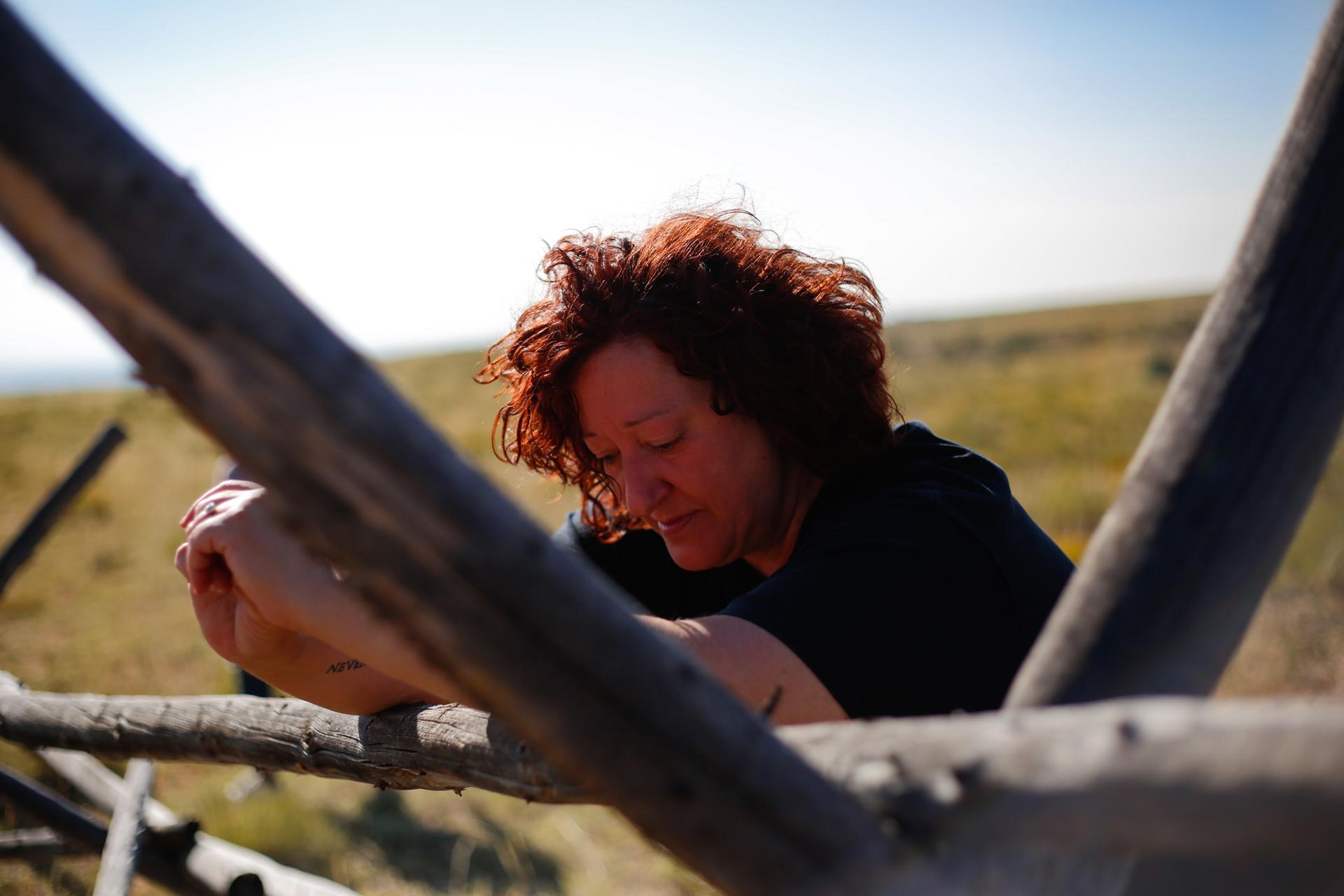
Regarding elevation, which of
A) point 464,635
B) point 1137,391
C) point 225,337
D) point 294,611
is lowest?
point 1137,391

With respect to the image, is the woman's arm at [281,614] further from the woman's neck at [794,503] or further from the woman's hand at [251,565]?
the woman's neck at [794,503]

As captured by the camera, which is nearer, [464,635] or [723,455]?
[464,635]

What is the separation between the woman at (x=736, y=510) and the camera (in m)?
1.50

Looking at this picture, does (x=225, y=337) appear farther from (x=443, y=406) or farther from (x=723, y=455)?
(x=443, y=406)

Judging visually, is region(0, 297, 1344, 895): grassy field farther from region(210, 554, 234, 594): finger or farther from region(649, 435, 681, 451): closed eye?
region(210, 554, 234, 594): finger

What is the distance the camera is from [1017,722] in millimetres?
859

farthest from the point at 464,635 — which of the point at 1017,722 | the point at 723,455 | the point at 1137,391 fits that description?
the point at 1137,391

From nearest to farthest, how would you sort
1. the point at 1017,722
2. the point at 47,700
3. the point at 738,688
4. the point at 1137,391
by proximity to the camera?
the point at 1017,722 → the point at 738,688 → the point at 47,700 → the point at 1137,391

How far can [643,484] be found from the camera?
7.30 feet

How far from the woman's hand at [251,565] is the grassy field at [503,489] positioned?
2.37ft

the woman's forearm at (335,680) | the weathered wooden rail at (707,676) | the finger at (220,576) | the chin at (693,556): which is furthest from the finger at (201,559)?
the chin at (693,556)

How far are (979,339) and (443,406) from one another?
27805mm

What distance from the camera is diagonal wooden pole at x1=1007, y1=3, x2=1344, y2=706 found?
1.01 meters

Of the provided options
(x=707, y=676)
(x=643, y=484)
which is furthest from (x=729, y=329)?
(x=707, y=676)
